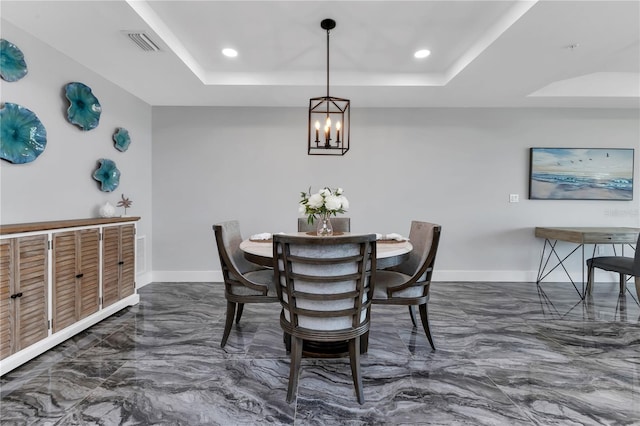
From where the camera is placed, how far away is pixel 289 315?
1713 mm

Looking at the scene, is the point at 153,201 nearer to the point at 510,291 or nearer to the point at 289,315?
the point at 289,315

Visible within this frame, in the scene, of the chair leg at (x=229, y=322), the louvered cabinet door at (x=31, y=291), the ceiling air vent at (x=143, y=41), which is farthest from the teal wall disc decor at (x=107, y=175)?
the chair leg at (x=229, y=322)

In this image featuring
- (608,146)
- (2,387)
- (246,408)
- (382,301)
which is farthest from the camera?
(608,146)

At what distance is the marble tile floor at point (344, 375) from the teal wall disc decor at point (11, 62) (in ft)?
6.73

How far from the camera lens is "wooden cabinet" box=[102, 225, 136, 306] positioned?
2.75 meters

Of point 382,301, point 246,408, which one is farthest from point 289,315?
point 382,301

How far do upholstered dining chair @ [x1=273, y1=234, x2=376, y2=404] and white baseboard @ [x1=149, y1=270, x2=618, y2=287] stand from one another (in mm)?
2814

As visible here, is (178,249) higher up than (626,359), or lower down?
higher up

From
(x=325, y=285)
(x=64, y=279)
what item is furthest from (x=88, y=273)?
(x=325, y=285)

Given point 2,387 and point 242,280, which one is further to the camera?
point 242,280

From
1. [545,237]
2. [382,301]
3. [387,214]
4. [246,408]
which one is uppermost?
[387,214]

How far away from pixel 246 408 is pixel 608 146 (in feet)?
17.8

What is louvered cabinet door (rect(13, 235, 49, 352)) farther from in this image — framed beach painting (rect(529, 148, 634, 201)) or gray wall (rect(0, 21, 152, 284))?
framed beach painting (rect(529, 148, 634, 201))

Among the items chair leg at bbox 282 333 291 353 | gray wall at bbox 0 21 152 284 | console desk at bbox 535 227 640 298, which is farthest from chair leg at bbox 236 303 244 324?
console desk at bbox 535 227 640 298
